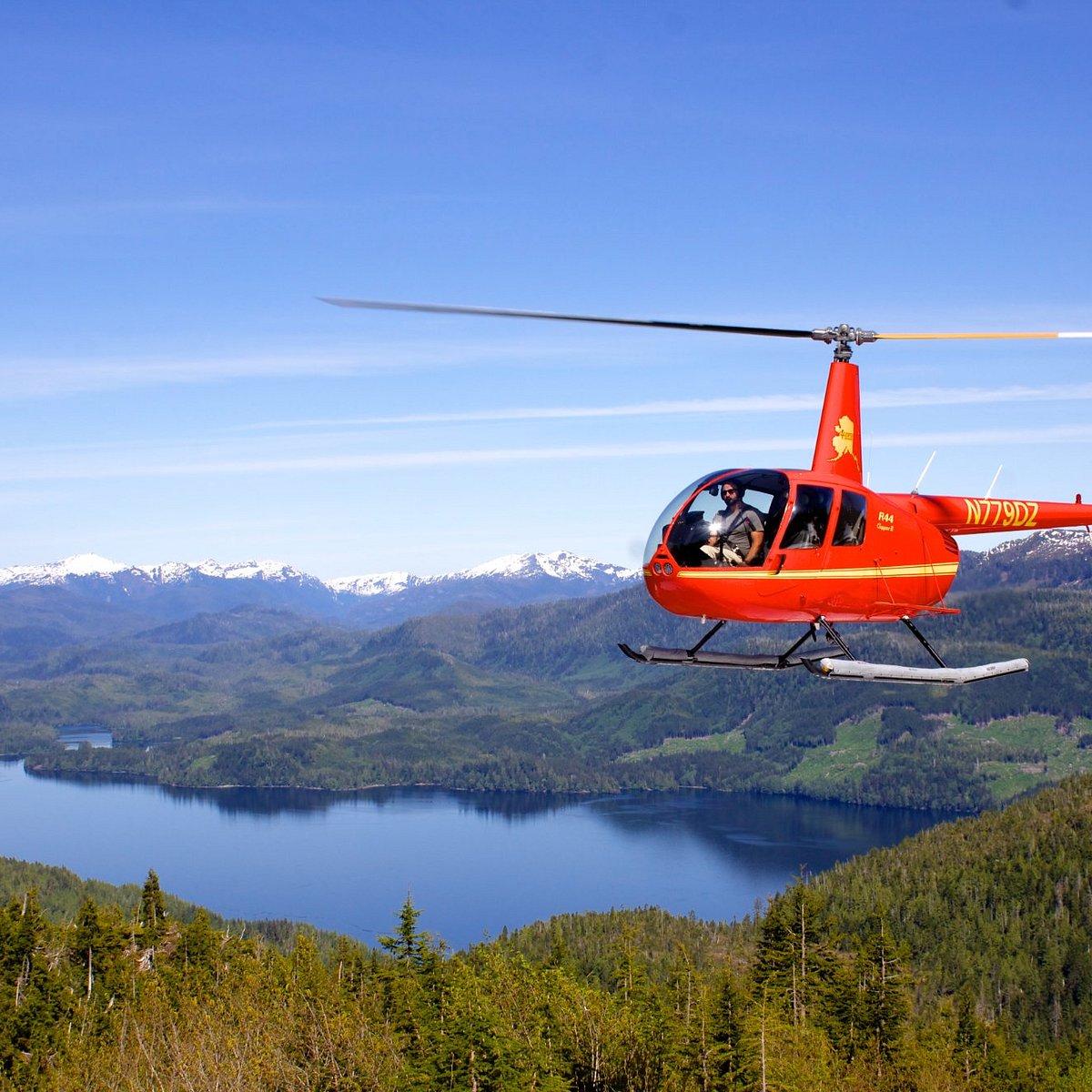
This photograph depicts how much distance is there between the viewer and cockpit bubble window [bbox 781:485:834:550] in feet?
77.9

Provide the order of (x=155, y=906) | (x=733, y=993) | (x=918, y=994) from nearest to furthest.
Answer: (x=733, y=993)
(x=155, y=906)
(x=918, y=994)

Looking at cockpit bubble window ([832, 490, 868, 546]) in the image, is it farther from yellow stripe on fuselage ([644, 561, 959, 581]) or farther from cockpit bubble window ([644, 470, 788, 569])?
cockpit bubble window ([644, 470, 788, 569])

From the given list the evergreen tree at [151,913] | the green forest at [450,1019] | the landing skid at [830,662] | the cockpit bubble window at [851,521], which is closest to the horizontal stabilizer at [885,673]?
the landing skid at [830,662]

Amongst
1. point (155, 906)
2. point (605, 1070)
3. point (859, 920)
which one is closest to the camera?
point (605, 1070)

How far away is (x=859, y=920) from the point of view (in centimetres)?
17488

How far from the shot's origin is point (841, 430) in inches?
1015

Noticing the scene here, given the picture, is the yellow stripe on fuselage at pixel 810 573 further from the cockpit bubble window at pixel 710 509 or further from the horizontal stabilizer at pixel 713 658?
Answer: the horizontal stabilizer at pixel 713 658

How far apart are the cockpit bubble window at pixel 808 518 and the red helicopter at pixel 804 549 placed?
0.02 m

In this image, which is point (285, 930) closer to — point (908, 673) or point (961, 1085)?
point (961, 1085)

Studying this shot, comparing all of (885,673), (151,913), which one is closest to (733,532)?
(885,673)

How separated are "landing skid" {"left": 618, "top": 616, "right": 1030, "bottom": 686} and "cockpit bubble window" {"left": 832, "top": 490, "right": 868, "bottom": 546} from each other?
74.9 inches

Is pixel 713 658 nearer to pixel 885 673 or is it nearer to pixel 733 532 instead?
pixel 733 532

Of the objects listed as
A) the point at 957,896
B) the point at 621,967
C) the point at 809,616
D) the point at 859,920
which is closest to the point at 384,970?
the point at 621,967

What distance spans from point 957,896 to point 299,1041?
154881mm
